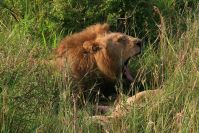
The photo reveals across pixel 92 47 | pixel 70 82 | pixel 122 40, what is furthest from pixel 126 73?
pixel 70 82

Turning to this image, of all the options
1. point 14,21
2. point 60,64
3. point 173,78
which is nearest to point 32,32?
point 14,21

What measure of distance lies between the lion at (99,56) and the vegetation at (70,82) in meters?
0.21

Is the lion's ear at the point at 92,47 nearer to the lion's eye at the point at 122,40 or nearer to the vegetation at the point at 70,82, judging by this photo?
the lion's eye at the point at 122,40

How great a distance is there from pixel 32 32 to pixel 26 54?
1.81m

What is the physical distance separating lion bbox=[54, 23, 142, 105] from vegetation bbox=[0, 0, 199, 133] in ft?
0.70

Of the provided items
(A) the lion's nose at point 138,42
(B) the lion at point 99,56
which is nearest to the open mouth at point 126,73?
(B) the lion at point 99,56

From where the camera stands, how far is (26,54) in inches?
212

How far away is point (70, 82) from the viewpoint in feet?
16.0

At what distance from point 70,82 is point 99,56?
1.19 m

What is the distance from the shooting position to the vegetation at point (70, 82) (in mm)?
4328

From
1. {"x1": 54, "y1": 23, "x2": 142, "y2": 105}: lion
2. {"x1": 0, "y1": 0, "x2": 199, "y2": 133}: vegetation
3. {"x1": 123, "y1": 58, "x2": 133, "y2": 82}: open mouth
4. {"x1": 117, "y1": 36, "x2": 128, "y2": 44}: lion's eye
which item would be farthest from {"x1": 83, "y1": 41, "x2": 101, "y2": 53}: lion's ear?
{"x1": 0, "y1": 0, "x2": 199, "y2": 133}: vegetation

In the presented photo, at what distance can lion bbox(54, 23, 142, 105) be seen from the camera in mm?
5957

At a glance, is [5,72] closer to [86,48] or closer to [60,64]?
[60,64]

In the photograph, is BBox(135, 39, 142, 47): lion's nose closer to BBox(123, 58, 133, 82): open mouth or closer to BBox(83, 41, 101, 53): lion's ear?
BBox(123, 58, 133, 82): open mouth
